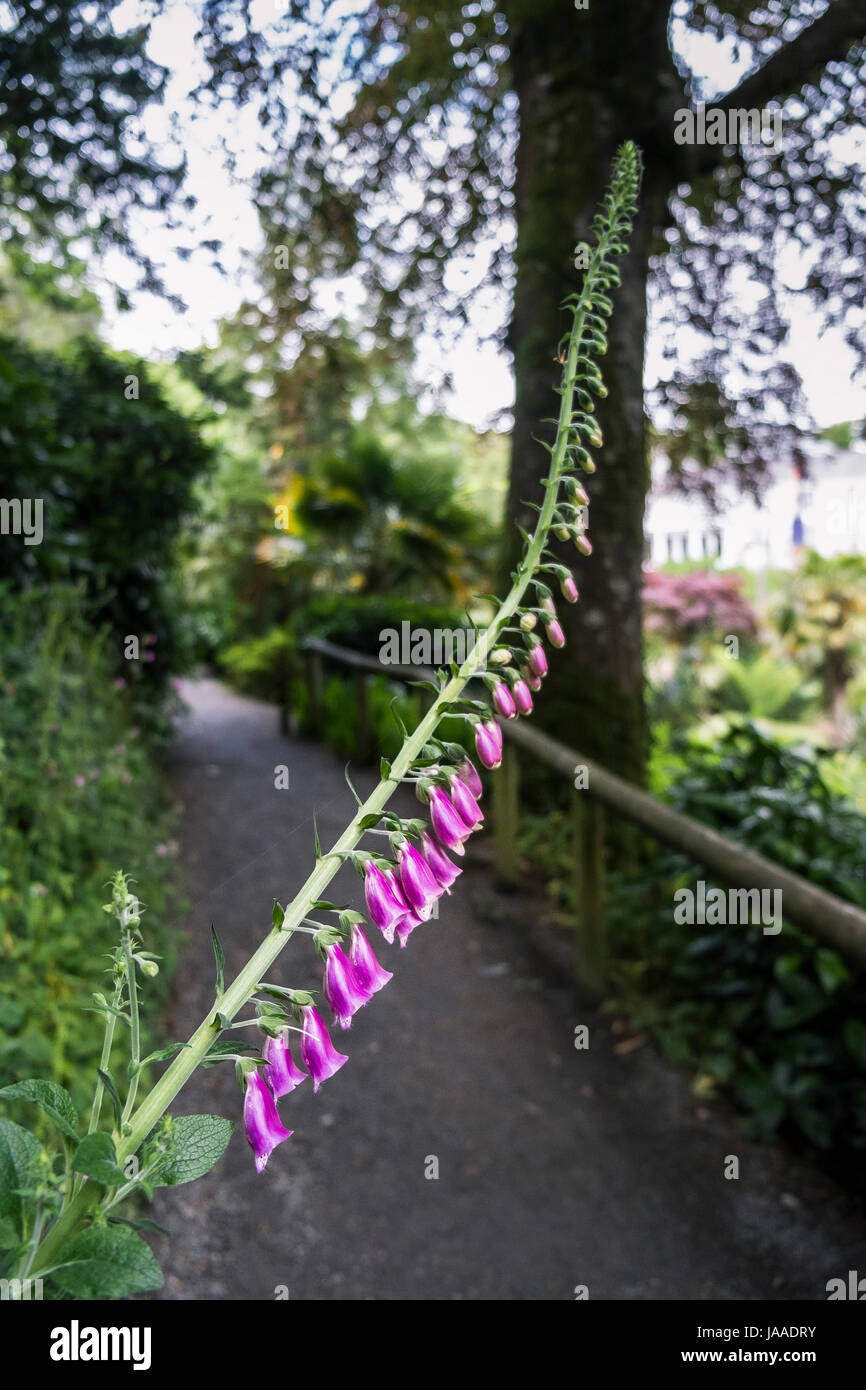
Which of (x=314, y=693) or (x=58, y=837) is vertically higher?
(x=314, y=693)

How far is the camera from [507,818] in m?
5.27

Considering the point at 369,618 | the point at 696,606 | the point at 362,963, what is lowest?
the point at 362,963

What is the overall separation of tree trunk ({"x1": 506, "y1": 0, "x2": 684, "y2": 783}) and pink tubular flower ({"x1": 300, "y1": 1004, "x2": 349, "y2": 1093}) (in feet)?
8.71

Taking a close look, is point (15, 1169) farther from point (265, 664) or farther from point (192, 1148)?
point (265, 664)

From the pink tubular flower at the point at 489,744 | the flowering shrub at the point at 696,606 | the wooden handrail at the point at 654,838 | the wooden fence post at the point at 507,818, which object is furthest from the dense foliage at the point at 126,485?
the flowering shrub at the point at 696,606

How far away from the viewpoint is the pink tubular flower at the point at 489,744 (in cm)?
61

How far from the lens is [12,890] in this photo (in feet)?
9.39

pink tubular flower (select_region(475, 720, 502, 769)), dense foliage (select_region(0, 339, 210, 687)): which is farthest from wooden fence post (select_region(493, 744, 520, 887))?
pink tubular flower (select_region(475, 720, 502, 769))

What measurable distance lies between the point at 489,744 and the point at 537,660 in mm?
90

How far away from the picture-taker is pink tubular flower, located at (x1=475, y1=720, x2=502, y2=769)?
610 mm

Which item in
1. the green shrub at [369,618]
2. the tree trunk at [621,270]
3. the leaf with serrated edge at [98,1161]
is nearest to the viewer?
the leaf with serrated edge at [98,1161]

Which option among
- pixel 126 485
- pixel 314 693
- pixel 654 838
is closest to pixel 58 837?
pixel 654 838

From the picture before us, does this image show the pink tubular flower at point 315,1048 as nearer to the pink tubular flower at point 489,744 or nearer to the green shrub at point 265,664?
the pink tubular flower at point 489,744

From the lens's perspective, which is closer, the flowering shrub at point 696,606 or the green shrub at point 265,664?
the green shrub at point 265,664
